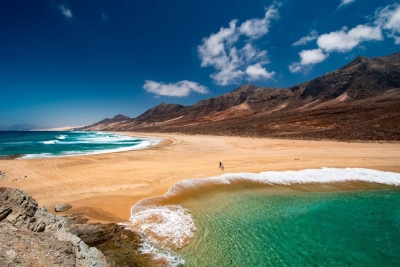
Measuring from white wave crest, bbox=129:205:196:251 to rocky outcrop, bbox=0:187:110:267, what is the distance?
3.49 m

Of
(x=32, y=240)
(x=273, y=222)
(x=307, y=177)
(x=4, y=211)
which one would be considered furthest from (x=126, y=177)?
(x=307, y=177)

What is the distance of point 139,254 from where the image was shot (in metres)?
7.68

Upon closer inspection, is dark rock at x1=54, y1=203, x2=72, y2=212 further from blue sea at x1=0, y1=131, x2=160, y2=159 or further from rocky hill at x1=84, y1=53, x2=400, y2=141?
rocky hill at x1=84, y1=53, x2=400, y2=141

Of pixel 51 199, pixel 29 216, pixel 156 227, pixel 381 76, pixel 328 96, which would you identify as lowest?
pixel 156 227

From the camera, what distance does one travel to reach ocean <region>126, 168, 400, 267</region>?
8102 millimetres

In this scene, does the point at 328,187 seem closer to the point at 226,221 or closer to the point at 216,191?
the point at 216,191

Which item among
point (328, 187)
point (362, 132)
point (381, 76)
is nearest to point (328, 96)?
point (381, 76)

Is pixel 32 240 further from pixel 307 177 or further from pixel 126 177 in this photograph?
pixel 307 177

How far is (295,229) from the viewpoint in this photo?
397 inches

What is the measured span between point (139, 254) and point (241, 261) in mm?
4155

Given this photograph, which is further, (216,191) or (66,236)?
(216,191)

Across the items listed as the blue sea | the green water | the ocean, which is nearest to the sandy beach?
the ocean

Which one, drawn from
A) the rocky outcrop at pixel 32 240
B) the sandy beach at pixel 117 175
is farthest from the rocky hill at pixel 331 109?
the rocky outcrop at pixel 32 240

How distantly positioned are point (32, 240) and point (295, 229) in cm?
1093
